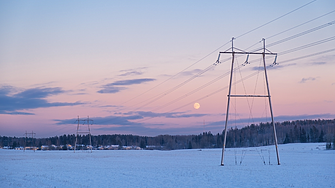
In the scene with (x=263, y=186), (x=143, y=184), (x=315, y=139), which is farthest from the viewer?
(x=315, y=139)

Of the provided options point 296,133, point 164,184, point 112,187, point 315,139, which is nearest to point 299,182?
point 164,184

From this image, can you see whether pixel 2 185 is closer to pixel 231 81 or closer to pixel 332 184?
pixel 332 184

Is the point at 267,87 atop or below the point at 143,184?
atop

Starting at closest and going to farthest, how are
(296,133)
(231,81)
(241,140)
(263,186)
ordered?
(263,186)
(231,81)
(296,133)
(241,140)

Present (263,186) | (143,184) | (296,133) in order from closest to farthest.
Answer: (263,186) → (143,184) → (296,133)

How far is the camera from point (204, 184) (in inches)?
854

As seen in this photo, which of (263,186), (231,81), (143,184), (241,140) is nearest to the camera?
(263,186)

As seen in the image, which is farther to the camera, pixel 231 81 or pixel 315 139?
pixel 315 139

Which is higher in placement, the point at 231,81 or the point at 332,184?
the point at 231,81

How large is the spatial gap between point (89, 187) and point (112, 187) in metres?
1.39

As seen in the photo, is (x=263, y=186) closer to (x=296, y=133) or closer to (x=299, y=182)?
(x=299, y=182)

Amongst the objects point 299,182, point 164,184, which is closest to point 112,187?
point 164,184

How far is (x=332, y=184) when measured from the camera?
70.3 feet

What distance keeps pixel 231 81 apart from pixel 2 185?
23.4 m
